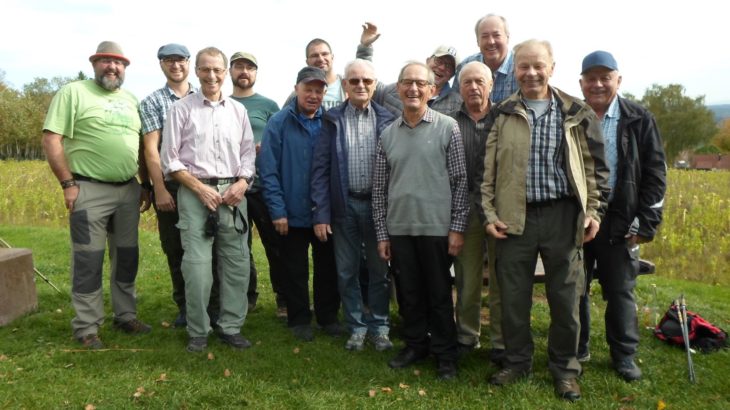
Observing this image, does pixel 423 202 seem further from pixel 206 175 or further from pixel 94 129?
pixel 94 129

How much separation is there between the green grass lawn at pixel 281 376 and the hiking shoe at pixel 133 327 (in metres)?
0.09

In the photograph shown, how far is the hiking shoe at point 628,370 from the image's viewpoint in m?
4.36

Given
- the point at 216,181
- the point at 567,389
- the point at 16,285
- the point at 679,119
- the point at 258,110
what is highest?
the point at 679,119

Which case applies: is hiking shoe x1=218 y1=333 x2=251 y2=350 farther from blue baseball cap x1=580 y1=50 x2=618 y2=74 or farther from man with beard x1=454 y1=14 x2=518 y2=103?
blue baseball cap x1=580 y1=50 x2=618 y2=74

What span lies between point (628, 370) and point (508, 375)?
100 centimetres

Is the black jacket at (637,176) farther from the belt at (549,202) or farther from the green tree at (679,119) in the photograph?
the green tree at (679,119)

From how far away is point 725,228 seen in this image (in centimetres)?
1066

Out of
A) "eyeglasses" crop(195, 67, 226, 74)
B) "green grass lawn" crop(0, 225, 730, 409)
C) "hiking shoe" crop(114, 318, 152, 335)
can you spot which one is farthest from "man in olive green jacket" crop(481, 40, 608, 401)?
"hiking shoe" crop(114, 318, 152, 335)

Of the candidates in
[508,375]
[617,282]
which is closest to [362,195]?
[508,375]

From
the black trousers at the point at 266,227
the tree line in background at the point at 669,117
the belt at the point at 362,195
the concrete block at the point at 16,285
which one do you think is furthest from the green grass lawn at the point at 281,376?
the tree line in background at the point at 669,117

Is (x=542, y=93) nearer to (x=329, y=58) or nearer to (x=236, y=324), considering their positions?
(x=329, y=58)

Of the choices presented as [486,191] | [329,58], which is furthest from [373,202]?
[329,58]

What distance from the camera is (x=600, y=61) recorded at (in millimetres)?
4137

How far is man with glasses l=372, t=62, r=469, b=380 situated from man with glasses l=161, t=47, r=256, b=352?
1.29m
